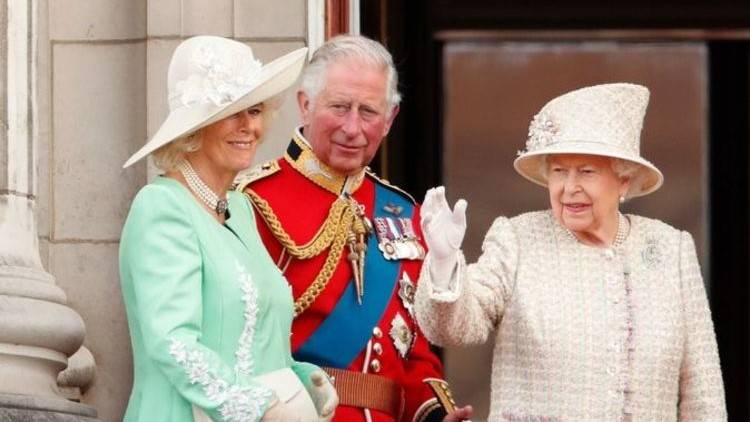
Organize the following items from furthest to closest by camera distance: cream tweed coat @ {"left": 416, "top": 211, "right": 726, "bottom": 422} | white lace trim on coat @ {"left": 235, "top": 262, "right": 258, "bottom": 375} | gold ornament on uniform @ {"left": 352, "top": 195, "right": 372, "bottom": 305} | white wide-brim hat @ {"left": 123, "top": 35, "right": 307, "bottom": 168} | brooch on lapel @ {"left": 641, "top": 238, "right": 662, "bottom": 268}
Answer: gold ornament on uniform @ {"left": 352, "top": 195, "right": 372, "bottom": 305} < brooch on lapel @ {"left": 641, "top": 238, "right": 662, "bottom": 268} < cream tweed coat @ {"left": 416, "top": 211, "right": 726, "bottom": 422} < white wide-brim hat @ {"left": 123, "top": 35, "right": 307, "bottom": 168} < white lace trim on coat @ {"left": 235, "top": 262, "right": 258, "bottom": 375}

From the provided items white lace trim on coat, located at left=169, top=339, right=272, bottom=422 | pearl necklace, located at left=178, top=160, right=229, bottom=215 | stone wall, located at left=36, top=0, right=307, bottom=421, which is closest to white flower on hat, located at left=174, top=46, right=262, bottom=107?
pearl necklace, located at left=178, top=160, right=229, bottom=215

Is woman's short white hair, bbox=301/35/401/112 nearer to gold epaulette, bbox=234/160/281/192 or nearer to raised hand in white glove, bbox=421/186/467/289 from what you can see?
gold epaulette, bbox=234/160/281/192

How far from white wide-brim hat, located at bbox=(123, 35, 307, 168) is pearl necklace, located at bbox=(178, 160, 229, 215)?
104 mm

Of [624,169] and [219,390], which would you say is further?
[624,169]

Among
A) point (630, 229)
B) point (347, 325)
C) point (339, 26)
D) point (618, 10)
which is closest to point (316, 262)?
point (347, 325)

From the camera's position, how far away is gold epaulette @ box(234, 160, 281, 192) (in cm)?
867

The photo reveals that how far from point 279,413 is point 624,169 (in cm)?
142

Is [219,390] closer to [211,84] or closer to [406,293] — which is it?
[211,84]

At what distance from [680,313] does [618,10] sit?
494cm

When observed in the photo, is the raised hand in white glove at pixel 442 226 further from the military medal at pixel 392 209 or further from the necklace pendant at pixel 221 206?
the military medal at pixel 392 209

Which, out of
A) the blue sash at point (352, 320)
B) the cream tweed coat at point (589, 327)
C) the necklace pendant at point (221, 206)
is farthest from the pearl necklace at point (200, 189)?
the blue sash at point (352, 320)

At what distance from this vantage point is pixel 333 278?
8.58 meters

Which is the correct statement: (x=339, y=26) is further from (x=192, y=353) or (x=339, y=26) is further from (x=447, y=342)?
(x=192, y=353)

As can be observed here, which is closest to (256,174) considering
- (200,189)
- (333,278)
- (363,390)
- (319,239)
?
(319,239)
